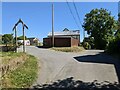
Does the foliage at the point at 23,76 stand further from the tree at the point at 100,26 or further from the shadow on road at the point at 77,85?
the tree at the point at 100,26

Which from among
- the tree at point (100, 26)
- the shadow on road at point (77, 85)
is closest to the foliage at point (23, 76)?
the shadow on road at point (77, 85)

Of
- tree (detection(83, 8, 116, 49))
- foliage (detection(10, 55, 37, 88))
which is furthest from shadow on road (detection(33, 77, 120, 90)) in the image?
tree (detection(83, 8, 116, 49))

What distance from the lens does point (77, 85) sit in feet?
41.0

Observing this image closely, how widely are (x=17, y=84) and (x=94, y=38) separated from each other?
48281mm

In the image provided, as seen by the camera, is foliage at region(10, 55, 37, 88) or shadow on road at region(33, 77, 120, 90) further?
foliage at region(10, 55, 37, 88)

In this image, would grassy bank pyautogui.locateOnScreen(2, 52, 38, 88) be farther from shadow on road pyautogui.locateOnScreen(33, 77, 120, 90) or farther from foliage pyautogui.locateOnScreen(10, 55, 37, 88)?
shadow on road pyautogui.locateOnScreen(33, 77, 120, 90)

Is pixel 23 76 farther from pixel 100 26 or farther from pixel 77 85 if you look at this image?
pixel 100 26

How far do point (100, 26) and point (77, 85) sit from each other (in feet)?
154


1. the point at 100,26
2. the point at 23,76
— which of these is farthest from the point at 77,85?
the point at 100,26

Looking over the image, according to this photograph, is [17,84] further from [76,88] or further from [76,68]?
[76,68]

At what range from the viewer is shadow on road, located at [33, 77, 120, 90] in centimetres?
1199

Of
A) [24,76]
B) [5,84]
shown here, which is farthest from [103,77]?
[5,84]

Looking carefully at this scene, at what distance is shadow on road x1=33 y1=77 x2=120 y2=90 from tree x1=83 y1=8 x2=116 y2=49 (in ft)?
142

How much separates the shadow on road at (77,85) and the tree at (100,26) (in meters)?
43.3
